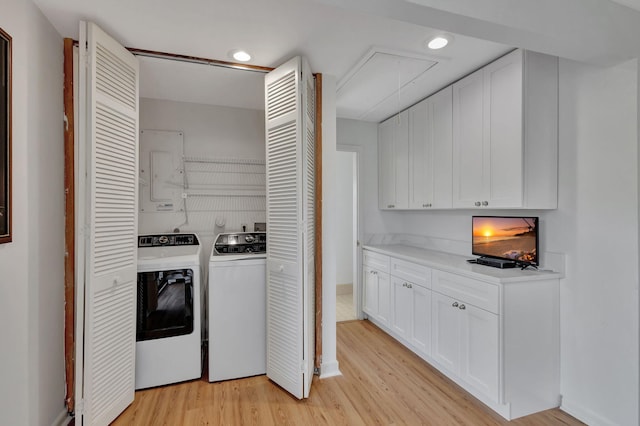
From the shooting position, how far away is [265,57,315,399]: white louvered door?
2111 millimetres

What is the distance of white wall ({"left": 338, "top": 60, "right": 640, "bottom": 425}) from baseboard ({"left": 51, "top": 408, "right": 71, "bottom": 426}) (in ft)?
10.4

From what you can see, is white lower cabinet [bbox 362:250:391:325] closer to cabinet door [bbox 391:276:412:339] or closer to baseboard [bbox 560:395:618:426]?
cabinet door [bbox 391:276:412:339]

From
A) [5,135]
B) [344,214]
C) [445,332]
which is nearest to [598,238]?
[445,332]

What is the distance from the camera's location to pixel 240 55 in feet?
6.94

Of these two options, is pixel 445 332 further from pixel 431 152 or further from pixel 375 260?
pixel 431 152

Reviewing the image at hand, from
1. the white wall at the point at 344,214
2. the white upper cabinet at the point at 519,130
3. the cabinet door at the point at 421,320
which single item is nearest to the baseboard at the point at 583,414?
the cabinet door at the point at 421,320

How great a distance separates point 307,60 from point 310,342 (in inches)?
82.6

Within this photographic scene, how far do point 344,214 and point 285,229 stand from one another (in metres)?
2.89

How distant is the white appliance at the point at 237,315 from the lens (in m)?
2.36

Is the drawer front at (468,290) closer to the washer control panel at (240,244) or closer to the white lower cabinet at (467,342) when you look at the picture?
the white lower cabinet at (467,342)

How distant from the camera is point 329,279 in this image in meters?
2.50

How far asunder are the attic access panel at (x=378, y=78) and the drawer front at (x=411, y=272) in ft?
5.24

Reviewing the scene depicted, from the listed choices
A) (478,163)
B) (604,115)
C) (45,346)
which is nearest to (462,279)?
(478,163)

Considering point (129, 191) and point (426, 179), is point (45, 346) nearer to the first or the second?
point (129, 191)
